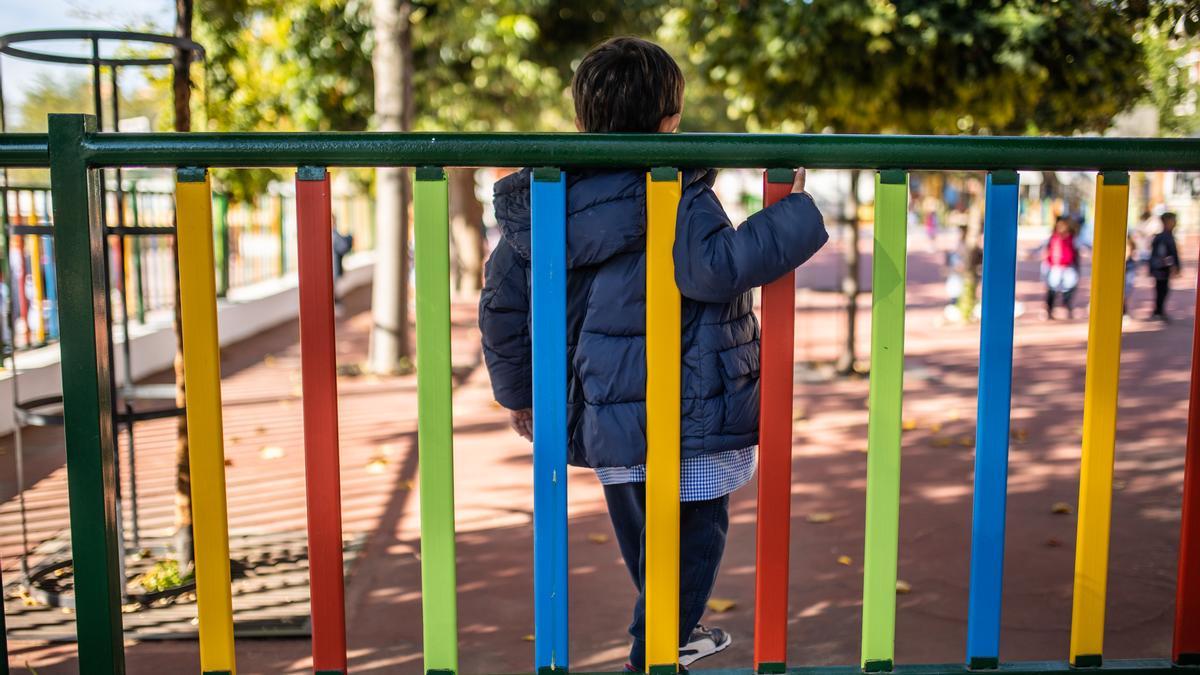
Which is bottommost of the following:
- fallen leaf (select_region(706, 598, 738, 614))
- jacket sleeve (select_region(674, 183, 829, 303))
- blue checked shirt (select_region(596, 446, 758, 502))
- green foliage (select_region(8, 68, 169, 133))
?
fallen leaf (select_region(706, 598, 738, 614))

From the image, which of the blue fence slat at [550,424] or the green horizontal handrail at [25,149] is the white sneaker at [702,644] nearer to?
the blue fence slat at [550,424]

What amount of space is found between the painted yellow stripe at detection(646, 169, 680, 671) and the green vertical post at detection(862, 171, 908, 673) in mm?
392

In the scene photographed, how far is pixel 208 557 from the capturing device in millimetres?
2215

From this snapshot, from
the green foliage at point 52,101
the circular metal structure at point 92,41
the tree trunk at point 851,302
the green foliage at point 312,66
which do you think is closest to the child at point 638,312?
the circular metal structure at point 92,41

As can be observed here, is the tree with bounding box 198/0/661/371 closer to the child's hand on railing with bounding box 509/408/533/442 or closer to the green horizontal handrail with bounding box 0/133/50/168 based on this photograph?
the child's hand on railing with bounding box 509/408/533/442

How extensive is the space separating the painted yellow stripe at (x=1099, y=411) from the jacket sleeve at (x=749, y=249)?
1.84ft

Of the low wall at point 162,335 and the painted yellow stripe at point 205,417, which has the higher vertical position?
the painted yellow stripe at point 205,417

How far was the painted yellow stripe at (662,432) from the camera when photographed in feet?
7.25

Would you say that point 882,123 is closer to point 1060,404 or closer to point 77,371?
point 1060,404

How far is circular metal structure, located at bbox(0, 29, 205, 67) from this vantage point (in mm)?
3959

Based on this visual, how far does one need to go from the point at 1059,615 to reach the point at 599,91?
101 inches

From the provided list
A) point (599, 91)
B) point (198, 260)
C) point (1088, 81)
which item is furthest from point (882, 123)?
point (198, 260)

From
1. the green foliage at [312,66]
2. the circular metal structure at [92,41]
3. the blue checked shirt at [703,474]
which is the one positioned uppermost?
the green foliage at [312,66]

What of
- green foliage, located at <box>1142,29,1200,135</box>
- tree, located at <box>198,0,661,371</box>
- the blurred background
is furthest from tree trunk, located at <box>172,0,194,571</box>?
tree, located at <box>198,0,661,371</box>
